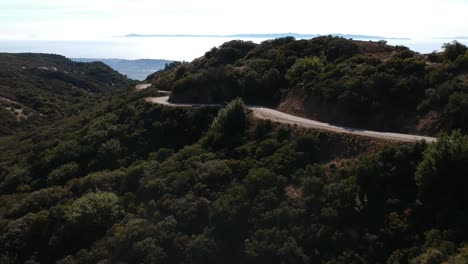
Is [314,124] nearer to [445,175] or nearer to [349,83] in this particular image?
[349,83]

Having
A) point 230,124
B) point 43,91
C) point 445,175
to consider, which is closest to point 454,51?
point 445,175

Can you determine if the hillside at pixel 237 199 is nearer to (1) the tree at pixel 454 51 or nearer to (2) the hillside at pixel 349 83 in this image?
(2) the hillside at pixel 349 83

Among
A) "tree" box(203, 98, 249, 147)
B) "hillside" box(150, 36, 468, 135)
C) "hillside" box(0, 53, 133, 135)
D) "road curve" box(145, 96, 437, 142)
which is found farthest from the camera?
"hillside" box(0, 53, 133, 135)

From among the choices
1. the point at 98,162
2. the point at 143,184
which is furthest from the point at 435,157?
the point at 98,162

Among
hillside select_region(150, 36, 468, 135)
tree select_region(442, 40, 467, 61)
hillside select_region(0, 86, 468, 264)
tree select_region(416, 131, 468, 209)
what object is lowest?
hillside select_region(0, 86, 468, 264)

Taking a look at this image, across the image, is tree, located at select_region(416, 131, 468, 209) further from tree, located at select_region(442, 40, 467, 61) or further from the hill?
tree, located at select_region(442, 40, 467, 61)

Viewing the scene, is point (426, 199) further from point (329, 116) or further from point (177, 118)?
point (177, 118)

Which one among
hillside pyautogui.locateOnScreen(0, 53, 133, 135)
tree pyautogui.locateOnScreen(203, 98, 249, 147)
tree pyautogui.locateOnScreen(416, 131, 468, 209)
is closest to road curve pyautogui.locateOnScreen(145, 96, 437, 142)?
tree pyautogui.locateOnScreen(203, 98, 249, 147)
